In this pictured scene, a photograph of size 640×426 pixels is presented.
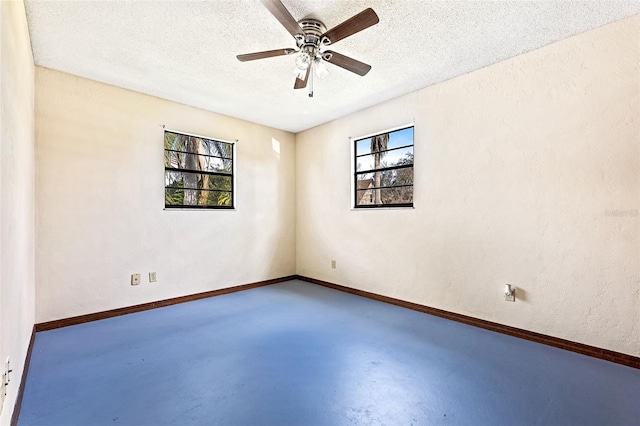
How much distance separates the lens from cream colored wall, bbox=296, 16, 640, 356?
225 cm

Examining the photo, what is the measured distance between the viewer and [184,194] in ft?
12.9

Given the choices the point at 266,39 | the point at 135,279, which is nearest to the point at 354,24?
the point at 266,39

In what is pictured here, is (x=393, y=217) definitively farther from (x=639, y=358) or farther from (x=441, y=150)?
(x=639, y=358)

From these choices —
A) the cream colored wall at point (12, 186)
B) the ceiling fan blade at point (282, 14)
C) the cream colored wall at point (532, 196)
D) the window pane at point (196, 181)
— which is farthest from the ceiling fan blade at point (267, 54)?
the window pane at point (196, 181)

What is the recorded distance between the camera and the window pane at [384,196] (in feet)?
12.1

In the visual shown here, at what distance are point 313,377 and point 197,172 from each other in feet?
10.2

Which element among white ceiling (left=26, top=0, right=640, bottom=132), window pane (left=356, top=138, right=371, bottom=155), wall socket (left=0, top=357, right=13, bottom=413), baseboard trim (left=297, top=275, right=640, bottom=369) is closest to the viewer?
wall socket (left=0, top=357, right=13, bottom=413)

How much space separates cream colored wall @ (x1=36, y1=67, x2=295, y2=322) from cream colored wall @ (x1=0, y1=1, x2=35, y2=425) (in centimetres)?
88

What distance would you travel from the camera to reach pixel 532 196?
8.70 ft

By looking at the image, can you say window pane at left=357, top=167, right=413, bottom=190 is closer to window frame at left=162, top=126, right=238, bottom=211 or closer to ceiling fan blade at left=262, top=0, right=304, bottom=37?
window frame at left=162, top=126, right=238, bottom=211

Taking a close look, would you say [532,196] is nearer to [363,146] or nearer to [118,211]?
→ [363,146]

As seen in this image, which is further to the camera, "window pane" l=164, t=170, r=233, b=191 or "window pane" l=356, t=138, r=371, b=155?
"window pane" l=356, t=138, r=371, b=155

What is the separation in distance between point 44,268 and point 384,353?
3.29 meters

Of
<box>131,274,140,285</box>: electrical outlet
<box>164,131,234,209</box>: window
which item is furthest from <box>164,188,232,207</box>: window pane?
<box>131,274,140,285</box>: electrical outlet
